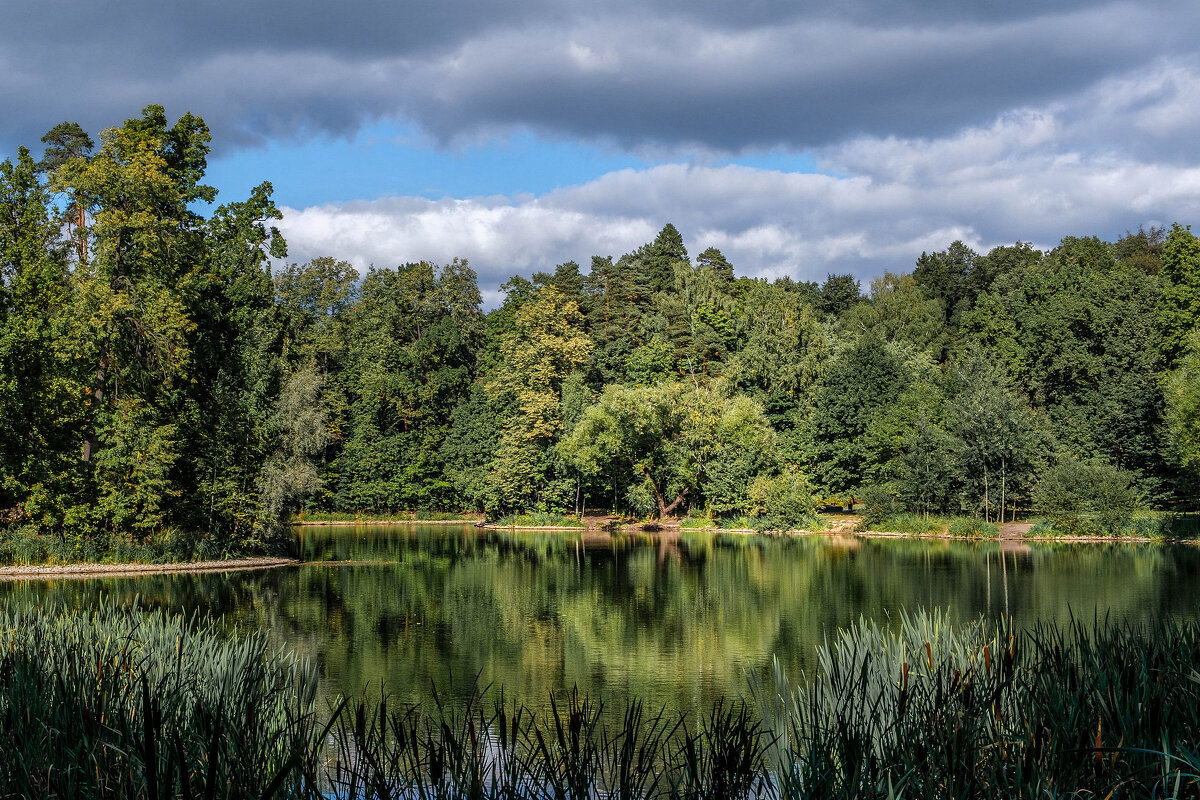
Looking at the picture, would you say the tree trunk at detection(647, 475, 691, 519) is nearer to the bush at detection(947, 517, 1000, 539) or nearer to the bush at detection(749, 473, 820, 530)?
the bush at detection(749, 473, 820, 530)

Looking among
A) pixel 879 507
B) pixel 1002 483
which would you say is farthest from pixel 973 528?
pixel 879 507

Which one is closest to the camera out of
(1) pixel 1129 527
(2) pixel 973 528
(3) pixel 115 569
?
(3) pixel 115 569

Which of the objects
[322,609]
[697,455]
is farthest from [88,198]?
[697,455]

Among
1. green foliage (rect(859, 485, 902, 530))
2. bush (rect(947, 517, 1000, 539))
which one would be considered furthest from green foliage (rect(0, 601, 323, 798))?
green foliage (rect(859, 485, 902, 530))

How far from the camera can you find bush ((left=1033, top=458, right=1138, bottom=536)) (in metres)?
38.1

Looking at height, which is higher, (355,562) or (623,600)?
(623,600)

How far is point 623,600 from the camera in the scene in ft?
81.4

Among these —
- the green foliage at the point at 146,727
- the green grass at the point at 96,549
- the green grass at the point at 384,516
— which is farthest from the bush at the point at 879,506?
the green foliage at the point at 146,727

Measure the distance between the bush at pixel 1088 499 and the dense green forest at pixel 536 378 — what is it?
0.15 metres

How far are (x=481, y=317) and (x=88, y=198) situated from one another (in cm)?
4580

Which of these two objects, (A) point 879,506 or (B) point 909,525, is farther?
(A) point 879,506

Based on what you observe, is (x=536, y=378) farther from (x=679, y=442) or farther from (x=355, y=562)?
(x=355, y=562)

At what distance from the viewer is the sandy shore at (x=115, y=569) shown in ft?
88.1

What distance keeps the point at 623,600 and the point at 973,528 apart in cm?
2123
